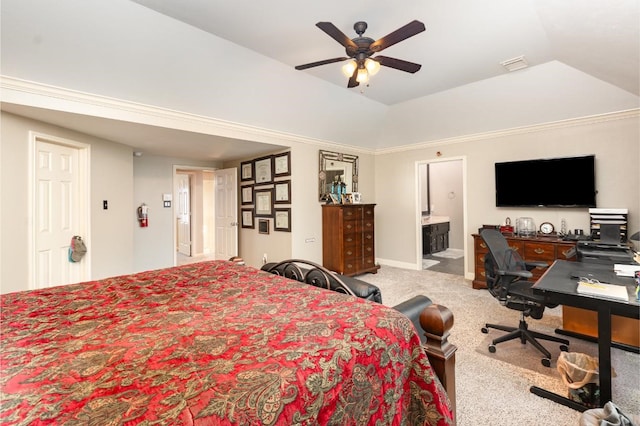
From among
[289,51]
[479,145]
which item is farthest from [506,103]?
[289,51]

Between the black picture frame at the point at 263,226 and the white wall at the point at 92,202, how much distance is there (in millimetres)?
2040

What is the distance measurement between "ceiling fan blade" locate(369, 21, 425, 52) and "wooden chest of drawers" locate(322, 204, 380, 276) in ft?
9.46

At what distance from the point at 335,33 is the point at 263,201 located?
363cm

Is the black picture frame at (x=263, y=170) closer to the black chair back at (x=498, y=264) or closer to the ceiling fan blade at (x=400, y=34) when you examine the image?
the ceiling fan blade at (x=400, y=34)

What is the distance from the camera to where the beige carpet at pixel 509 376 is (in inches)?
71.1

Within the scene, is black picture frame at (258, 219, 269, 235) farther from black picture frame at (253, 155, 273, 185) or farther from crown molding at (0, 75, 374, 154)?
crown molding at (0, 75, 374, 154)

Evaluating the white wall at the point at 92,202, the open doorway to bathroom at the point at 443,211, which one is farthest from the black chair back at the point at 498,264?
the white wall at the point at 92,202

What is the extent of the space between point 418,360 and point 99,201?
440 cm

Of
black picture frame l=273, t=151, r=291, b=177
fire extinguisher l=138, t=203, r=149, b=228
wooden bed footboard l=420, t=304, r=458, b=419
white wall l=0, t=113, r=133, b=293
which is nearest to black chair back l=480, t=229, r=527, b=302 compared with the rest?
wooden bed footboard l=420, t=304, r=458, b=419

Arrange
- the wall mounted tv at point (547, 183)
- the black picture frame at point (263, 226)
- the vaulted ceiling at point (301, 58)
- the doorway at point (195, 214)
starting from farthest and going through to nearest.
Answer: the doorway at point (195, 214), the black picture frame at point (263, 226), the wall mounted tv at point (547, 183), the vaulted ceiling at point (301, 58)

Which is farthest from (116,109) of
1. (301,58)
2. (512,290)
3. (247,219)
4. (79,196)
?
(512,290)

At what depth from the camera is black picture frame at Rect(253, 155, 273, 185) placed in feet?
16.9

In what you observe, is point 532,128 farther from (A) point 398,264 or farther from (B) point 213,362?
(B) point 213,362

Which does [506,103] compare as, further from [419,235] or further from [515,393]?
[515,393]
